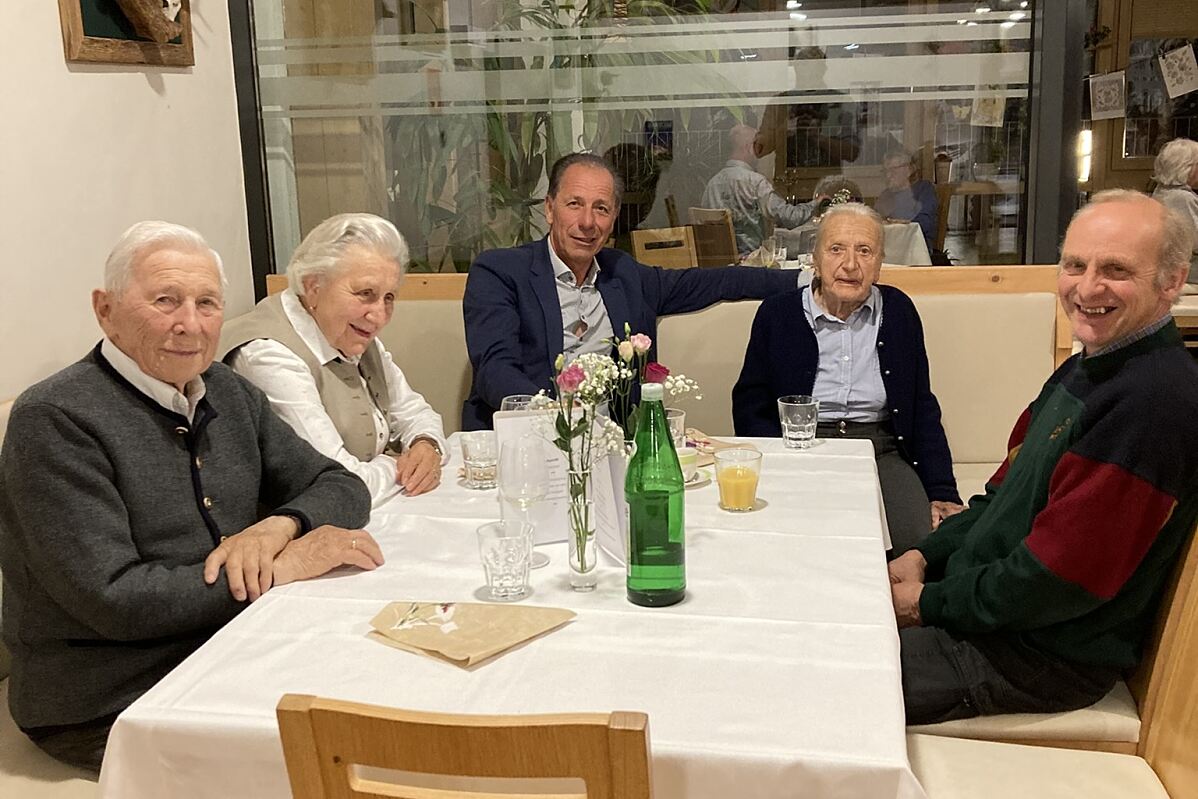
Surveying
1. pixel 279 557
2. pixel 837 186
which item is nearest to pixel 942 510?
pixel 837 186

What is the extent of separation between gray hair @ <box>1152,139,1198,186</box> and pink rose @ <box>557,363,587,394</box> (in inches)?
188

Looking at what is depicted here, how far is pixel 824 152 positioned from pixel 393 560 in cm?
240

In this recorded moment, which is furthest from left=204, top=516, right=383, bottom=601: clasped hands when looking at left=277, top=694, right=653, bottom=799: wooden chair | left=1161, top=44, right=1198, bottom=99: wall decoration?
left=1161, top=44, right=1198, bottom=99: wall decoration

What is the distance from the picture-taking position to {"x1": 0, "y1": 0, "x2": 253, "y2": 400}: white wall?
248cm

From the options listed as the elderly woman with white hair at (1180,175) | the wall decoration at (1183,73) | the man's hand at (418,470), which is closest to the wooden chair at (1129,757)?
the man's hand at (418,470)

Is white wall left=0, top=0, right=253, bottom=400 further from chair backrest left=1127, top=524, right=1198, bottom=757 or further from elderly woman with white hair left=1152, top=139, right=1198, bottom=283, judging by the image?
elderly woman with white hair left=1152, top=139, right=1198, bottom=283

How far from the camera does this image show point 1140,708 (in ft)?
5.76

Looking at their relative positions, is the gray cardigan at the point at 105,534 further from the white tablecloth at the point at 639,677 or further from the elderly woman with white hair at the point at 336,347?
the elderly woman with white hair at the point at 336,347

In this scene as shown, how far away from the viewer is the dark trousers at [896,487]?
8.60 ft

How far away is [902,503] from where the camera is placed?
8.96 feet

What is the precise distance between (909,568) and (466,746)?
4.66 ft

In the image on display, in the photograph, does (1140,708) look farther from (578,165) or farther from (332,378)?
(578,165)

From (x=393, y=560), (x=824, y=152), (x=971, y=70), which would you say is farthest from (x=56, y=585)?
(x=971, y=70)

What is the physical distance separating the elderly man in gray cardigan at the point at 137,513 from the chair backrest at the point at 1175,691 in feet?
4.01
